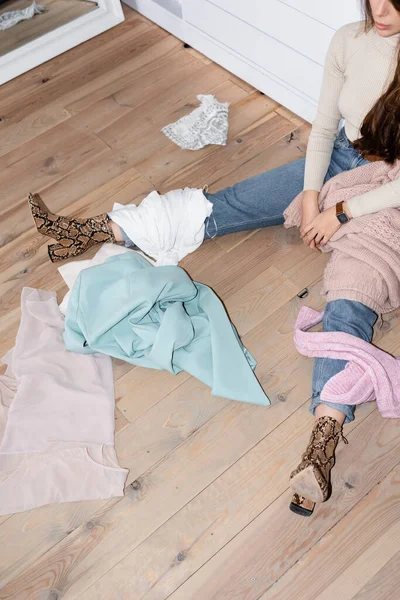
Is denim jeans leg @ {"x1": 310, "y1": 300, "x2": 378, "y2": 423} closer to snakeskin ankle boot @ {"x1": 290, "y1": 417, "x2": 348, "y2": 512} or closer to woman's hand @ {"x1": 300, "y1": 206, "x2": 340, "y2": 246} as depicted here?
snakeskin ankle boot @ {"x1": 290, "y1": 417, "x2": 348, "y2": 512}

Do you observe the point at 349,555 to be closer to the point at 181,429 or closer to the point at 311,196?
the point at 181,429

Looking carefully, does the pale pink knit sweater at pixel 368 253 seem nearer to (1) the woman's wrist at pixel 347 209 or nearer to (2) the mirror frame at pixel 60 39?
(1) the woman's wrist at pixel 347 209

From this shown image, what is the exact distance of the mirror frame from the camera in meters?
2.16

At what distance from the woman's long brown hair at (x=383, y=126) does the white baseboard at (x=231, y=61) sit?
544 mm

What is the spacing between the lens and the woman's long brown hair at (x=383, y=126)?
3.91 feet

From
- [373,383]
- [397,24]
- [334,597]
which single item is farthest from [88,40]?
A: [334,597]

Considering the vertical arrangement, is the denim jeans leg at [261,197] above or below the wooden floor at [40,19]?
below

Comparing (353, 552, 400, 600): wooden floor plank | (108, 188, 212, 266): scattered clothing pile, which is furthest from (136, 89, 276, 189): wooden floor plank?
(353, 552, 400, 600): wooden floor plank

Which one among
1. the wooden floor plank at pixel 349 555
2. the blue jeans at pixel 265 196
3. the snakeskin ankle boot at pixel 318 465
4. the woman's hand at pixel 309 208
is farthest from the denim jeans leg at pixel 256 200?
the wooden floor plank at pixel 349 555

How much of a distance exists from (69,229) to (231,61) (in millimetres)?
899

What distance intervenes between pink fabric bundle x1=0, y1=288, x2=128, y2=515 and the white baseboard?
1.02 m

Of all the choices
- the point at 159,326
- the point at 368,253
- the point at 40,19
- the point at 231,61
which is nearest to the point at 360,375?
the point at 368,253

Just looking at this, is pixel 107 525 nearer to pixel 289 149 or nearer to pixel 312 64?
pixel 289 149

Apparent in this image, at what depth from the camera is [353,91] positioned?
132 cm
